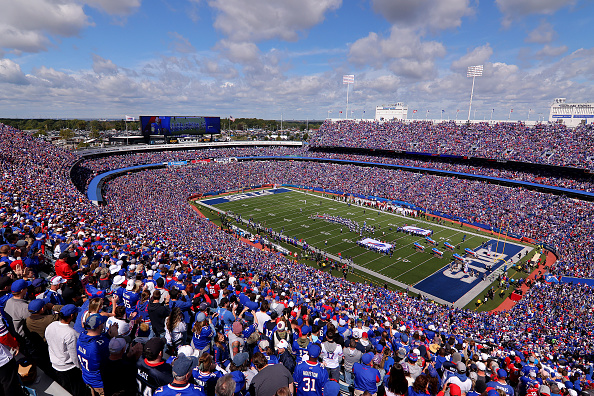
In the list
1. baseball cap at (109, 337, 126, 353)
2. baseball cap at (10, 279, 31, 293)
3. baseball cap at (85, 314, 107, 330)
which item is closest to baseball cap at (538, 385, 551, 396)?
baseball cap at (109, 337, 126, 353)

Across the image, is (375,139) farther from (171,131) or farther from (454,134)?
A: (171,131)

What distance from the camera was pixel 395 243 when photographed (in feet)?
104

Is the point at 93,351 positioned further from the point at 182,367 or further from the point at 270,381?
the point at 270,381

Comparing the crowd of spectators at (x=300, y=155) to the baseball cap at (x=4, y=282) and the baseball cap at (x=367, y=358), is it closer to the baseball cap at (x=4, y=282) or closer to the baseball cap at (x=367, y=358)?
the baseball cap at (x=4, y=282)

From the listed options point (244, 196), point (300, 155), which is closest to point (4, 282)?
point (244, 196)

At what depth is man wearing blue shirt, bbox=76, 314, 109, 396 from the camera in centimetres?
393

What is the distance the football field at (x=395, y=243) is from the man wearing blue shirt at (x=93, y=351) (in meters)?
22.5

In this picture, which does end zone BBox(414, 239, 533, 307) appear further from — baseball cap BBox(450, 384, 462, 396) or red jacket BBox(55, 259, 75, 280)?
red jacket BBox(55, 259, 75, 280)

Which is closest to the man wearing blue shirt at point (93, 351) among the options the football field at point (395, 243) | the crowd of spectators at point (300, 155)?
the football field at point (395, 243)

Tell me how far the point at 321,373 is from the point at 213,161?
198 ft

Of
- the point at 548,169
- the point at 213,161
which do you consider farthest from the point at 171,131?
the point at 548,169

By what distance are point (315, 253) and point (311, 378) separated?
24.3 meters

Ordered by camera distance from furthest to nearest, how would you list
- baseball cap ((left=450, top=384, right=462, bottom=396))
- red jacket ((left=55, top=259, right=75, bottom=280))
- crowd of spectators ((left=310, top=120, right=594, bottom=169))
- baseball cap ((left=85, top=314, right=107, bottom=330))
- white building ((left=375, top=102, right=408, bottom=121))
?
1. white building ((left=375, top=102, right=408, bottom=121))
2. crowd of spectators ((left=310, top=120, right=594, bottom=169))
3. red jacket ((left=55, top=259, right=75, bottom=280))
4. baseball cap ((left=450, top=384, right=462, bottom=396))
5. baseball cap ((left=85, top=314, right=107, bottom=330))

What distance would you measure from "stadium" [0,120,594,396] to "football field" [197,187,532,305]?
0.22 metres
